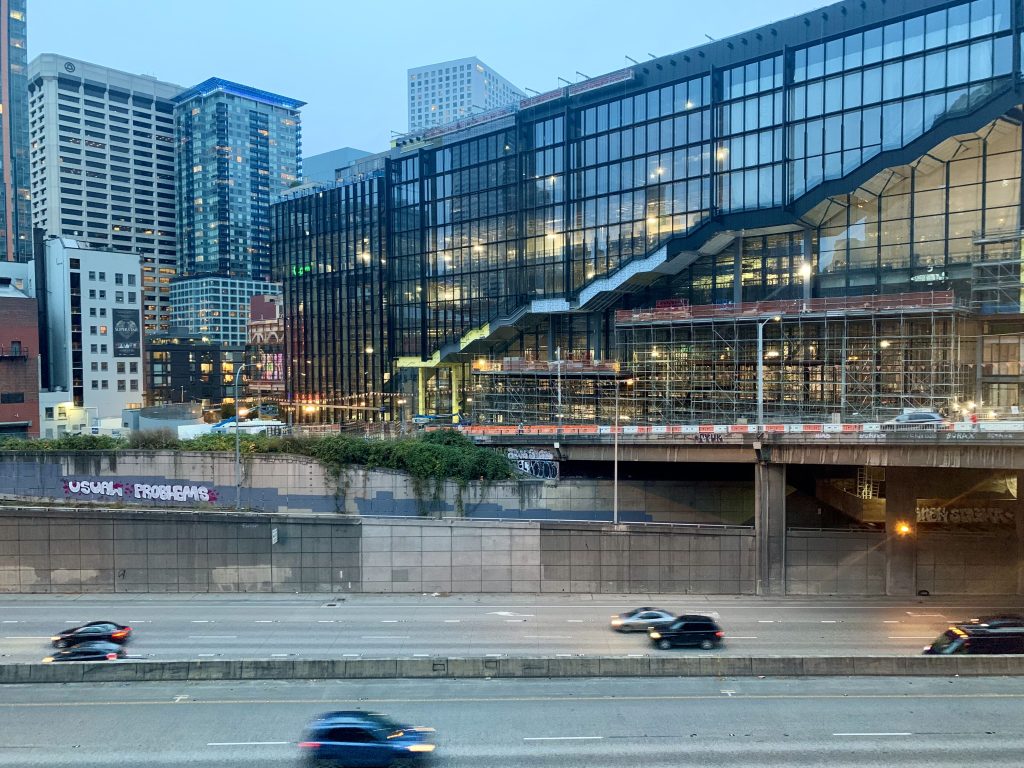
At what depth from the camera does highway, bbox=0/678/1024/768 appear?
49.8 feet

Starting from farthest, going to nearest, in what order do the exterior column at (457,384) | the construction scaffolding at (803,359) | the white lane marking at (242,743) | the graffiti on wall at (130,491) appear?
the exterior column at (457,384) < the construction scaffolding at (803,359) < the graffiti on wall at (130,491) < the white lane marking at (242,743)

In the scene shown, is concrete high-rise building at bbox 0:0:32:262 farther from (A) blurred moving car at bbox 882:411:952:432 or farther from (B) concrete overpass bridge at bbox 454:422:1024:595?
(A) blurred moving car at bbox 882:411:952:432

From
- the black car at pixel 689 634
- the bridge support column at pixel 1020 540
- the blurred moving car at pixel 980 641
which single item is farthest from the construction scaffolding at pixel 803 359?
the black car at pixel 689 634

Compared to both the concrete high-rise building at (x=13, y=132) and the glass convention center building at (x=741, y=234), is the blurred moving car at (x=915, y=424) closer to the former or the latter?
the glass convention center building at (x=741, y=234)

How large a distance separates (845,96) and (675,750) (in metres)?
45.2

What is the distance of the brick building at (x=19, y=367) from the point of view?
198 feet

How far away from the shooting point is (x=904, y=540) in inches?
1228

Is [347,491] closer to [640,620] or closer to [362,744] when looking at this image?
[640,620]

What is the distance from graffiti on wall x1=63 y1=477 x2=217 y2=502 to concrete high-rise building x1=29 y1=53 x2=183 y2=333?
126 metres

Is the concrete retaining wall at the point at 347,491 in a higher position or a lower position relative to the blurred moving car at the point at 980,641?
higher

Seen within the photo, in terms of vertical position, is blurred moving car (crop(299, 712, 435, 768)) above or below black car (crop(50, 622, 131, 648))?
above

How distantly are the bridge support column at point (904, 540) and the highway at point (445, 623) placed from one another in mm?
985

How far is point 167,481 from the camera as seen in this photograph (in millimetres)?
39406

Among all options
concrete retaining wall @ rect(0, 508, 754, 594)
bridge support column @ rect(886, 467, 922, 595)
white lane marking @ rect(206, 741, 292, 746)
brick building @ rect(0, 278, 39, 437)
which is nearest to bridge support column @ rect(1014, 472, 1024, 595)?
bridge support column @ rect(886, 467, 922, 595)
